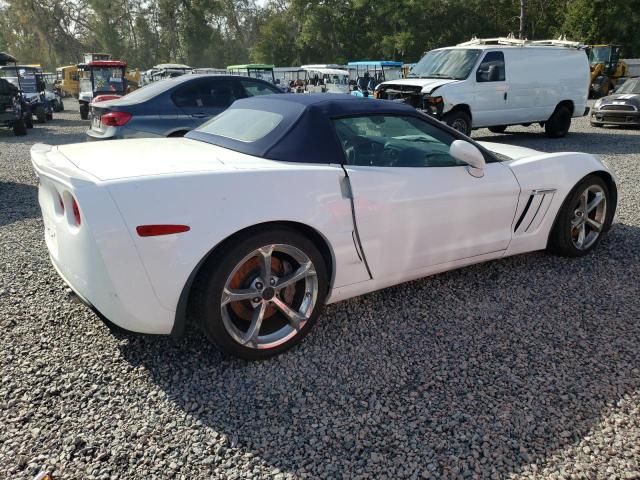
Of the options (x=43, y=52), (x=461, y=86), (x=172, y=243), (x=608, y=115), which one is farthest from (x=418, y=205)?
(x=43, y=52)

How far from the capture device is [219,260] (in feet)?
8.11

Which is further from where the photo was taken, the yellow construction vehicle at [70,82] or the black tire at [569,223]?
the yellow construction vehicle at [70,82]

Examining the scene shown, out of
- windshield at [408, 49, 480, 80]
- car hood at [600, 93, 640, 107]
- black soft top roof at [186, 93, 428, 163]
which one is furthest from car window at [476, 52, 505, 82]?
black soft top roof at [186, 93, 428, 163]

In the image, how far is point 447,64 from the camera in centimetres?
1076

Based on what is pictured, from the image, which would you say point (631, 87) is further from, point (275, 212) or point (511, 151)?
point (275, 212)

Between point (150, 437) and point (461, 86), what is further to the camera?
point (461, 86)

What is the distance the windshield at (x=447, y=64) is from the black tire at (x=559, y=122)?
8.97ft

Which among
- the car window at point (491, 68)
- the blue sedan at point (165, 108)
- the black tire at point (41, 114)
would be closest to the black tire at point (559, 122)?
the car window at point (491, 68)

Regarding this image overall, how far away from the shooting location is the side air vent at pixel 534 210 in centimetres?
368

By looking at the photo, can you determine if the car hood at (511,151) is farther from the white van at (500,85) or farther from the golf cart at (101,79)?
the golf cart at (101,79)

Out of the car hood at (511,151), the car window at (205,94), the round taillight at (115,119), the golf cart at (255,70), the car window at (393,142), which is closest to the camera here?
the car window at (393,142)

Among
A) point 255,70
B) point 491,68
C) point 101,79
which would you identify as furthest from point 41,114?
point 491,68

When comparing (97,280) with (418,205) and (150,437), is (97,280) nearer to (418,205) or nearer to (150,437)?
(150,437)

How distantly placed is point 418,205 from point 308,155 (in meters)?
0.73
